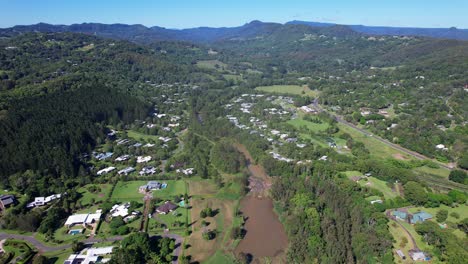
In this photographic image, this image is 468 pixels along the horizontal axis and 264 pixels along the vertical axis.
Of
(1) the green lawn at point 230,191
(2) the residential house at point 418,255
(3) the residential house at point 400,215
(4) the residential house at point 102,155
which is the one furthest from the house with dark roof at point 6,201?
(3) the residential house at point 400,215

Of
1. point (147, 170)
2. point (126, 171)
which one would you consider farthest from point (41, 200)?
point (147, 170)

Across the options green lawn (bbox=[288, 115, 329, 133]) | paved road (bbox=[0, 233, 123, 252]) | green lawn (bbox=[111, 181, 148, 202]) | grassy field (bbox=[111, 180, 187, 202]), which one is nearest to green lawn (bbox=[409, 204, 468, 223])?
green lawn (bbox=[288, 115, 329, 133])

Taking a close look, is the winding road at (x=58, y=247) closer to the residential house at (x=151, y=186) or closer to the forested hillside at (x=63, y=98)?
the forested hillside at (x=63, y=98)

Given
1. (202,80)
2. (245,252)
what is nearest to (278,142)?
(245,252)

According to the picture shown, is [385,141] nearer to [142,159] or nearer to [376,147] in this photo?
[376,147]

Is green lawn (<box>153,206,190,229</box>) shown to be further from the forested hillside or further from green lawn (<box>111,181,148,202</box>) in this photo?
the forested hillside
